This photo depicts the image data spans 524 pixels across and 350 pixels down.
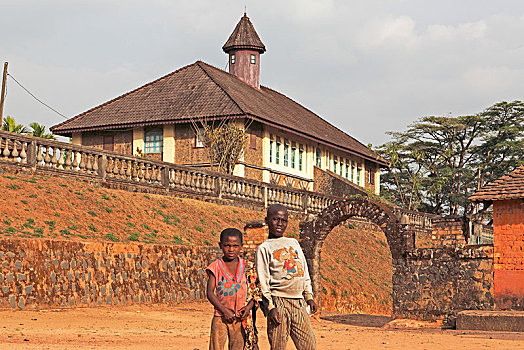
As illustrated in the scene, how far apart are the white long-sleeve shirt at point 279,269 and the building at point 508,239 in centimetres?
1218

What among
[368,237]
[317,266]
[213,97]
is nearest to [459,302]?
[317,266]

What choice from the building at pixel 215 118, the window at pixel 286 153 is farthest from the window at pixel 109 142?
the window at pixel 286 153

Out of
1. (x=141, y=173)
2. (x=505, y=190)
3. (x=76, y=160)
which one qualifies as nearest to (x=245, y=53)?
(x=141, y=173)

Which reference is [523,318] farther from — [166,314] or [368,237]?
[368,237]

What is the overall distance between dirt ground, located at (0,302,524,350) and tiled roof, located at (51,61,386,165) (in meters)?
21.3

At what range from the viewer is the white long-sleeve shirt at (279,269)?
7.88 metres

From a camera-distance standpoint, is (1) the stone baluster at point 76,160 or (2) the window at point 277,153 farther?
(2) the window at point 277,153

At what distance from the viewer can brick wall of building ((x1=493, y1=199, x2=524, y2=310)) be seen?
1867 centimetres

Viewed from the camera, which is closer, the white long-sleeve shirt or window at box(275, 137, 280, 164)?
the white long-sleeve shirt

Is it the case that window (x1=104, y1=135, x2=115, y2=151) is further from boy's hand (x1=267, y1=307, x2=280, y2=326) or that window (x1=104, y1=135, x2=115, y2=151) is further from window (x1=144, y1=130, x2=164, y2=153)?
boy's hand (x1=267, y1=307, x2=280, y2=326)

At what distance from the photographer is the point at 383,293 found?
94.1 ft

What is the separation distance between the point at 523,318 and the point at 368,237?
17927 millimetres

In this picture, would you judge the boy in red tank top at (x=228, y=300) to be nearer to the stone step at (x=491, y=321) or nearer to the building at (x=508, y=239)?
the stone step at (x=491, y=321)

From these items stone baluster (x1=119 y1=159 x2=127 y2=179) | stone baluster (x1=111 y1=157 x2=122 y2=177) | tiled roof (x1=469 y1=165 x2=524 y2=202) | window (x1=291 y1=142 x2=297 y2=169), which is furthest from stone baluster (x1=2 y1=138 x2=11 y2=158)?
window (x1=291 y1=142 x2=297 y2=169)
